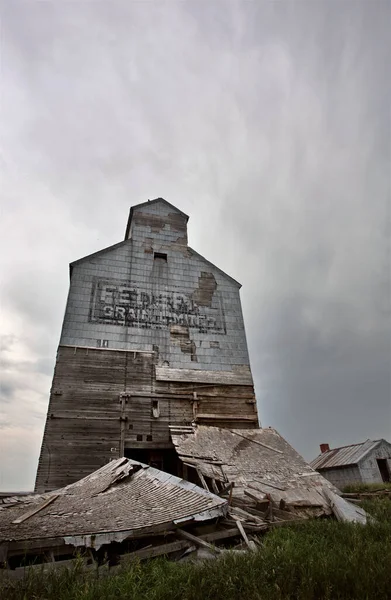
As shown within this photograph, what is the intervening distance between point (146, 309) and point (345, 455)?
23.1 metres

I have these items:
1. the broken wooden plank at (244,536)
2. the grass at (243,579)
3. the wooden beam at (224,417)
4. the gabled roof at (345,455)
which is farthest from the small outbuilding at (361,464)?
the grass at (243,579)

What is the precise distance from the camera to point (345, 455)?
29562 millimetres

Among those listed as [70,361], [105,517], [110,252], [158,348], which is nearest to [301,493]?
[105,517]

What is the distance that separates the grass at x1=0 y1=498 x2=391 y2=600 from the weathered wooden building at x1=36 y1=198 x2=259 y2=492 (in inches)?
344

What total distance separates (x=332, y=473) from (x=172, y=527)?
1102 inches

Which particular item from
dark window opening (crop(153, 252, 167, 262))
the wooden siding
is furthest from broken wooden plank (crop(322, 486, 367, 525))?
dark window opening (crop(153, 252, 167, 262))

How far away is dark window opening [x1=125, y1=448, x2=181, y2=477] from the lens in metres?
14.6

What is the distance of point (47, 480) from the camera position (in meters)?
12.5

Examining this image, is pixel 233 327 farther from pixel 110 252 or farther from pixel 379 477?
pixel 379 477

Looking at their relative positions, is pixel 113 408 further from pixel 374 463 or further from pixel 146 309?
pixel 374 463

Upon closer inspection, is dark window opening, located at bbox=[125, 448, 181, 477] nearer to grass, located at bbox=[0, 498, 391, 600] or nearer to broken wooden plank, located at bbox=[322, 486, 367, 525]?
broken wooden plank, located at bbox=[322, 486, 367, 525]

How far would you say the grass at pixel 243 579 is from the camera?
4105mm

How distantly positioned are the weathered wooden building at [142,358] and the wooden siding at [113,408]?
38 mm

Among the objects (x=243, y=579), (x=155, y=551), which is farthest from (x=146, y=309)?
(x=243, y=579)
